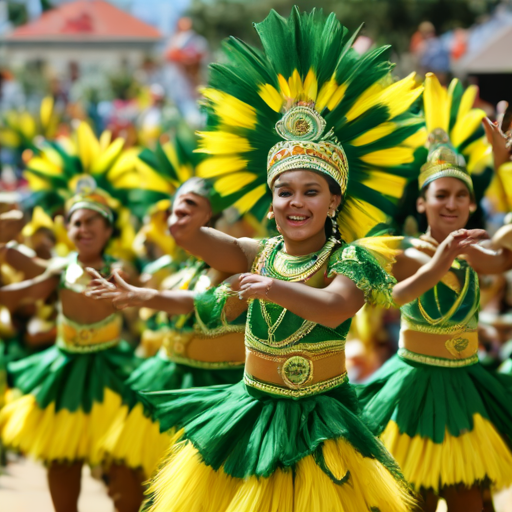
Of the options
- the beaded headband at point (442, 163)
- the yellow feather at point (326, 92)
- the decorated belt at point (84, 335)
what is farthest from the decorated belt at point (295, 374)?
the decorated belt at point (84, 335)

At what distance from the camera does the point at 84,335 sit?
4988mm

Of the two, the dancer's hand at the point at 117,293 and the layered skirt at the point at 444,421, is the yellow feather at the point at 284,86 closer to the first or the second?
the dancer's hand at the point at 117,293

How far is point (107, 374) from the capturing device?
16.4 feet

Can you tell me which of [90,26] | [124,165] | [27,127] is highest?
[90,26]

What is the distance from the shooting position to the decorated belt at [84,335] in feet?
16.3

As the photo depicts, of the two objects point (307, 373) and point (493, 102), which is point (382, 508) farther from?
point (493, 102)

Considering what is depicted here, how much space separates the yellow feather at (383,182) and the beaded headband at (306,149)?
0.62 ft

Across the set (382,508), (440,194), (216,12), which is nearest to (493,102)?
(440,194)

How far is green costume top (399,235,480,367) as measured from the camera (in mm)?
4156

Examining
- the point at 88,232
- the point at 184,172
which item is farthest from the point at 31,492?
the point at 184,172

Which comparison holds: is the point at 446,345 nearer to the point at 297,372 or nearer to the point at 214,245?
the point at 297,372

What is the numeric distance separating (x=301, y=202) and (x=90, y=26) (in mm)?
55499

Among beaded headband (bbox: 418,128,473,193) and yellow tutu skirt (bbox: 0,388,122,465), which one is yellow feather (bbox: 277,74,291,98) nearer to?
beaded headband (bbox: 418,128,473,193)

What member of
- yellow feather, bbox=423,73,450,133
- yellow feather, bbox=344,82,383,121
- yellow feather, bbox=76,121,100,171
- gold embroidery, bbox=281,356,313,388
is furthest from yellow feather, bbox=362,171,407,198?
yellow feather, bbox=76,121,100,171
